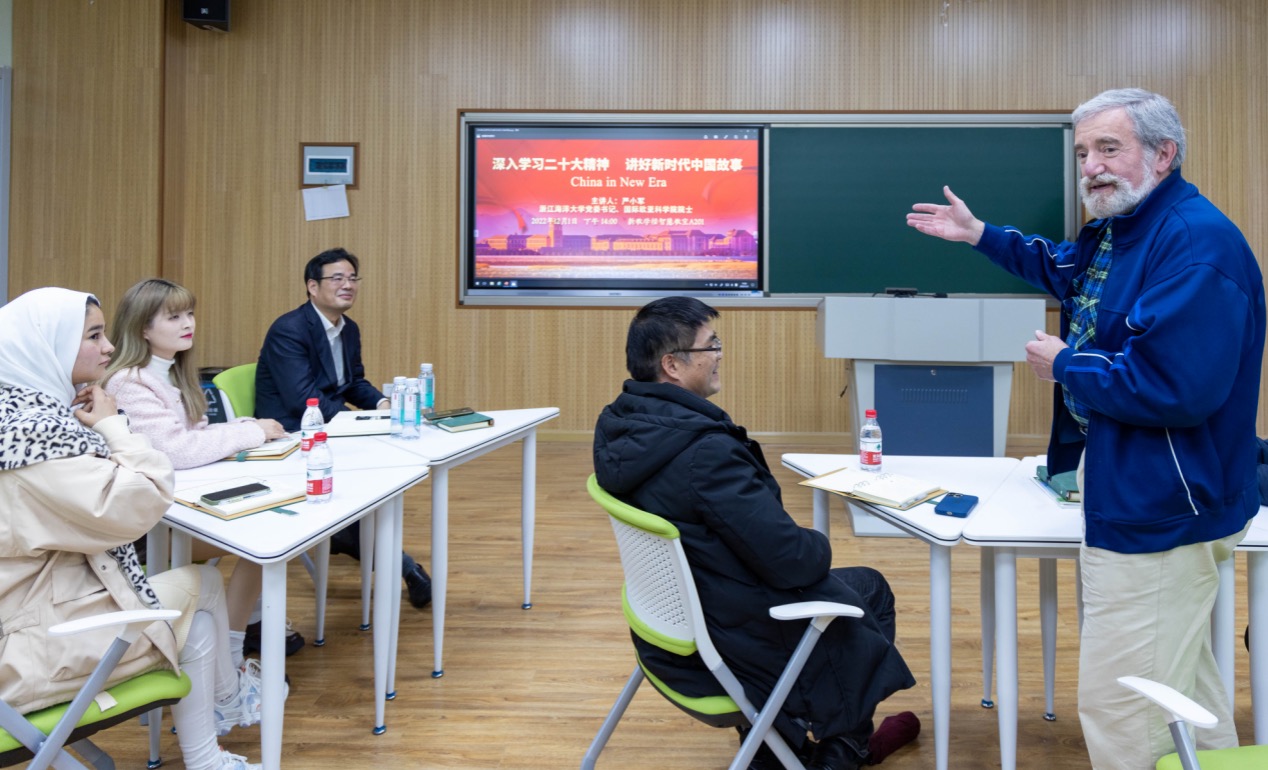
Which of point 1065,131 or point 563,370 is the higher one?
point 1065,131

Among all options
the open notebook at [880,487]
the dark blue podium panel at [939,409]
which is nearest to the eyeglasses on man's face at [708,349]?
the open notebook at [880,487]

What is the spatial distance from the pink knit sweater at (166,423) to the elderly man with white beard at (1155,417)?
2.08 m

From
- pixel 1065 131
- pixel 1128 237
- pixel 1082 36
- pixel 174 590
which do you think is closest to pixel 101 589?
pixel 174 590

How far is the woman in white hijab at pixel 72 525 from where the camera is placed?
144 cm

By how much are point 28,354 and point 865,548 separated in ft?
10.2

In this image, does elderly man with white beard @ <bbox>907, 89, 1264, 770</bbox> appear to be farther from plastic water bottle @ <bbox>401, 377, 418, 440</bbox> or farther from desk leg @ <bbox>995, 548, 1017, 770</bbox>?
plastic water bottle @ <bbox>401, 377, 418, 440</bbox>

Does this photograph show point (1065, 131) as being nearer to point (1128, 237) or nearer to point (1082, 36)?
point (1082, 36)

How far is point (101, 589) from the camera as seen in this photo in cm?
157

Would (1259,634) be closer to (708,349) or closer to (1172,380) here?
(1172,380)

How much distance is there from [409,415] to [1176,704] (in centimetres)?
213

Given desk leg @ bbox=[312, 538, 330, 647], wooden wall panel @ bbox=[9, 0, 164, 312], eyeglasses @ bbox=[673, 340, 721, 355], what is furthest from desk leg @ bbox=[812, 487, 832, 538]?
wooden wall panel @ bbox=[9, 0, 164, 312]

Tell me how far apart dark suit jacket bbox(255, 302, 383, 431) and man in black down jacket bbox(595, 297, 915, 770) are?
1846 millimetres

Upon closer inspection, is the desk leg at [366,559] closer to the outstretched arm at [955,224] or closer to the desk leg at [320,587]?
the desk leg at [320,587]

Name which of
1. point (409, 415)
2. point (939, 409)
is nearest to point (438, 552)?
point (409, 415)
